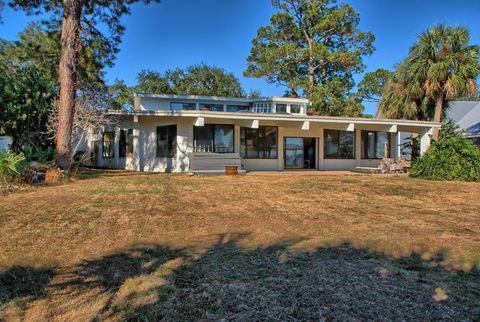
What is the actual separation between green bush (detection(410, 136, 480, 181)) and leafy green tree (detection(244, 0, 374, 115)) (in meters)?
15.3

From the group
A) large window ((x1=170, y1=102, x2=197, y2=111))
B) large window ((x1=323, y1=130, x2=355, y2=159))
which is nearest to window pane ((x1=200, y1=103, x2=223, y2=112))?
large window ((x1=170, y1=102, x2=197, y2=111))

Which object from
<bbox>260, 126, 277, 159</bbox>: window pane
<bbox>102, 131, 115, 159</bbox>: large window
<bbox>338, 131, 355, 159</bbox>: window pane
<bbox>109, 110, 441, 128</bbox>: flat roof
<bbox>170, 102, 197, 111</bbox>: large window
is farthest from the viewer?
<bbox>170, 102, 197, 111</bbox>: large window

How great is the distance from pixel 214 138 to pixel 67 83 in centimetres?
702

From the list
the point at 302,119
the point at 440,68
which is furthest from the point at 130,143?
the point at 440,68

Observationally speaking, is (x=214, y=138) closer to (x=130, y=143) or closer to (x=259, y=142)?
(x=259, y=142)

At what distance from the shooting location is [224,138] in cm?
1762

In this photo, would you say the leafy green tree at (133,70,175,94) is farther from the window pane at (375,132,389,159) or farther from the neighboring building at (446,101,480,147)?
the neighboring building at (446,101,480,147)

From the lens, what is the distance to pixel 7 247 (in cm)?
493

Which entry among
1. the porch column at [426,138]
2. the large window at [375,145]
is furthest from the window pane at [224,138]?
the porch column at [426,138]

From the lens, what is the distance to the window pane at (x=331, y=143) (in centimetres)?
2056

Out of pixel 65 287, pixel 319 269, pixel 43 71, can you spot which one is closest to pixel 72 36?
pixel 43 71

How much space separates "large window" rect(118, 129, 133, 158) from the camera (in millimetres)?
18562

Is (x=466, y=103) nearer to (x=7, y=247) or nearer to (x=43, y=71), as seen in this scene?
(x=43, y=71)

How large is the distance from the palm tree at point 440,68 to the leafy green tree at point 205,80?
23.9 meters
